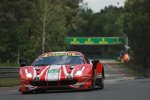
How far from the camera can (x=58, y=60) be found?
19078mm

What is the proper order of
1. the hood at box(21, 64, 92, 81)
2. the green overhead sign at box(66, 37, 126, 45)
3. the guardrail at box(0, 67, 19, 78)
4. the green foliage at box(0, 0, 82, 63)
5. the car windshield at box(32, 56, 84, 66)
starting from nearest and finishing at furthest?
the hood at box(21, 64, 92, 81)
the car windshield at box(32, 56, 84, 66)
the guardrail at box(0, 67, 19, 78)
the green foliage at box(0, 0, 82, 63)
the green overhead sign at box(66, 37, 126, 45)

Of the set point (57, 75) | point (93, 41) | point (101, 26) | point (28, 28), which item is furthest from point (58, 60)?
point (101, 26)

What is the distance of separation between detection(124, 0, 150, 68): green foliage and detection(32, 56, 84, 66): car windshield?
52887 millimetres

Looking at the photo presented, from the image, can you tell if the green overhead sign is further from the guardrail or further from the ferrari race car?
the ferrari race car

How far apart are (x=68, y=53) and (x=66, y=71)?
201cm

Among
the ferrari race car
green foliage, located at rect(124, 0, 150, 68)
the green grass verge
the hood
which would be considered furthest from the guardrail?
green foliage, located at rect(124, 0, 150, 68)

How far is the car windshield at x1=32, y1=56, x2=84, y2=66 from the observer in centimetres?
1892

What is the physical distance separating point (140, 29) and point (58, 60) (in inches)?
2150

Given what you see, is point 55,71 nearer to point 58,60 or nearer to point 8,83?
point 58,60

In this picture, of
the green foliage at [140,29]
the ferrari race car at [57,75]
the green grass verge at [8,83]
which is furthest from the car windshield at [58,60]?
the green foliage at [140,29]

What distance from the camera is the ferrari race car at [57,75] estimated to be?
57.9 feet

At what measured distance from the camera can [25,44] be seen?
214 ft

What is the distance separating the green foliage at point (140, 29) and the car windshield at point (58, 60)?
174ft

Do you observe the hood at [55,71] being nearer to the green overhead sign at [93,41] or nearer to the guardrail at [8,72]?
the guardrail at [8,72]
